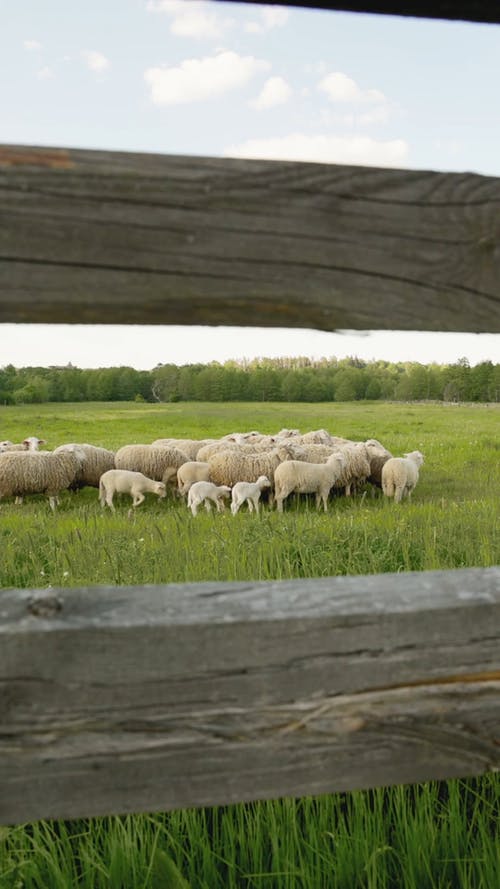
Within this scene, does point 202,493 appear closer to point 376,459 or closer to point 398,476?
point 398,476

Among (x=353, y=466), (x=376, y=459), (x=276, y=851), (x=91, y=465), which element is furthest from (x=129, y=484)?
(x=276, y=851)

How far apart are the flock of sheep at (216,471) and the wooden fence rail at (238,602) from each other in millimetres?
8770

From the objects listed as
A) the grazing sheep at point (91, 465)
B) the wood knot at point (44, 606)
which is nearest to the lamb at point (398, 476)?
the grazing sheep at point (91, 465)

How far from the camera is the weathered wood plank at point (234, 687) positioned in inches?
39.2

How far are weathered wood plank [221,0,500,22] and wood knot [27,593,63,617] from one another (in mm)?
975

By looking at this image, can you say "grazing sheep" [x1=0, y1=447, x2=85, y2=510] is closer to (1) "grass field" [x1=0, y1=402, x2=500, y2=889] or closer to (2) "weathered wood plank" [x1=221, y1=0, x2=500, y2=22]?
(1) "grass field" [x1=0, y1=402, x2=500, y2=889]

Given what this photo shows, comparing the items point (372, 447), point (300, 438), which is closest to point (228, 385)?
point (300, 438)

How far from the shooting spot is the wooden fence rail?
977 millimetres

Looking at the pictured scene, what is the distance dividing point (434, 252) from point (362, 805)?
1727mm

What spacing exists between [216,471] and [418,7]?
10.8 meters

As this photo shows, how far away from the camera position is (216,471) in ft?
38.6

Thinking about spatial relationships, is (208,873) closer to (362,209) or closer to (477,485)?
(362,209)

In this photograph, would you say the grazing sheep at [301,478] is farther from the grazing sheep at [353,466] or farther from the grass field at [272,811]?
the grazing sheep at [353,466]

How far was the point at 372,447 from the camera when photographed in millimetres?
13062
